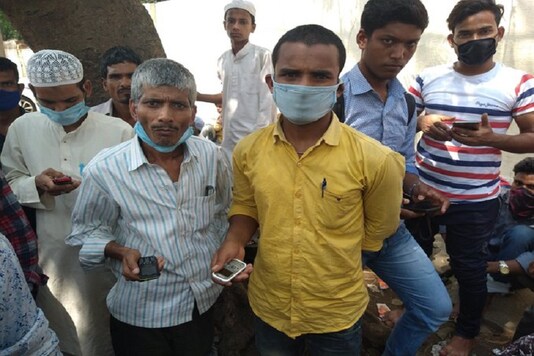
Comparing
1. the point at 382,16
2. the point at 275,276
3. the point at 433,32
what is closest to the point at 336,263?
the point at 275,276

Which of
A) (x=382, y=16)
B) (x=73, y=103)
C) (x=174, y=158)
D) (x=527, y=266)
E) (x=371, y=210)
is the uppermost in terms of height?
(x=382, y=16)

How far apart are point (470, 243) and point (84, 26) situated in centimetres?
306

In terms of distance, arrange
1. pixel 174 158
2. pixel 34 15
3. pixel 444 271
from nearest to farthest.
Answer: pixel 174 158 → pixel 34 15 → pixel 444 271

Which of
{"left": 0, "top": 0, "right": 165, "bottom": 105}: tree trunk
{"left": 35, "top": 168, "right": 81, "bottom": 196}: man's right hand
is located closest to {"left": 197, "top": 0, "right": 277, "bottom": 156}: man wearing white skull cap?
{"left": 0, "top": 0, "right": 165, "bottom": 105}: tree trunk

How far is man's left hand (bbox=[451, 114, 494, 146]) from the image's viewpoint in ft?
6.89

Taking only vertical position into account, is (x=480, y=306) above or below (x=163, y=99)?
below

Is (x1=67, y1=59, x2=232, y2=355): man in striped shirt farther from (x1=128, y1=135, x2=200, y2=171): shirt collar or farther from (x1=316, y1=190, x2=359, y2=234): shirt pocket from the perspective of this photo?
(x1=316, y1=190, x2=359, y2=234): shirt pocket

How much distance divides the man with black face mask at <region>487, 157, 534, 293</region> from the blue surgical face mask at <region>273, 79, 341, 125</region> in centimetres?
228

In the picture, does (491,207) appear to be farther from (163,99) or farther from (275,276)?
(163,99)

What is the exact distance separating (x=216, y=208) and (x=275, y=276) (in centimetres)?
49

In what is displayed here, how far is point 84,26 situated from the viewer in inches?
121

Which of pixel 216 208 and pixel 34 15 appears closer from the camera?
pixel 216 208

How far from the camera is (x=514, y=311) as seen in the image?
11.0ft

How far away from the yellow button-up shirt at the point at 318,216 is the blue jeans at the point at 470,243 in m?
0.86
